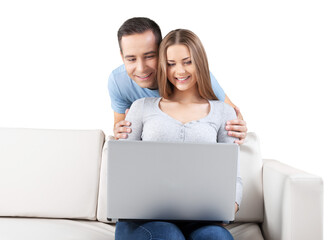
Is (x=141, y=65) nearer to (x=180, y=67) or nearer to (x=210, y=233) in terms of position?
(x=180, y=67)

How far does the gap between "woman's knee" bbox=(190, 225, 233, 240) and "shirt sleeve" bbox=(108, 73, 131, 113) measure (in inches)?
41.9

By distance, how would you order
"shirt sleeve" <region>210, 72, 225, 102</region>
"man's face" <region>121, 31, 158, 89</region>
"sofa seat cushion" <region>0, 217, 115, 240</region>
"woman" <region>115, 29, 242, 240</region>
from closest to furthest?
1. "woman" <region>115, 29, 242, 240</region>
2. "sofa seat cushion" <region>0, 217, 115, 240</region>
3. "man's face" <region>121, 31, 158, 89</region>
4. "shirt sleeve" <region>210, 72, 225, 102</region>

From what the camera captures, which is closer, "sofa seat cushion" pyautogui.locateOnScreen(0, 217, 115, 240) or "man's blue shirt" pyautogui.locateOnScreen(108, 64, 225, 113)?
"sofa seat cushion" pyautogui.locateOnScreen(0, 217, 115, 240)

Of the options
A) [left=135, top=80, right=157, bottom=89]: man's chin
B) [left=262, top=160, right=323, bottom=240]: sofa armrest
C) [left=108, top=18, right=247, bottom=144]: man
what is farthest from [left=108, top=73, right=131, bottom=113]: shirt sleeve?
[left=262, top=160, right=323, bottom=240]: sofa armrest

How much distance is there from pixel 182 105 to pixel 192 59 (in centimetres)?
25

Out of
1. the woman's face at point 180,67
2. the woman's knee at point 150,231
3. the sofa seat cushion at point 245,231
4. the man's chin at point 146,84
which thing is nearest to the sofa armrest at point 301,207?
the sofa seat cushion at point 245,231

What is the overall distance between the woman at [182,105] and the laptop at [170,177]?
368 millimetres

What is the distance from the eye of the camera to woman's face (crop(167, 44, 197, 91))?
7.01 ft

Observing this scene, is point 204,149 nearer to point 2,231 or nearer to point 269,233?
point 269,233

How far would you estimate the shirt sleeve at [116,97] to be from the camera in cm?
260

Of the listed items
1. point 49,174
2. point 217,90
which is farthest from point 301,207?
point 49,174

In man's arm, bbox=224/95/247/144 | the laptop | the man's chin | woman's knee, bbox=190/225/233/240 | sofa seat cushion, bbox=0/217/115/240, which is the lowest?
sofa seat cushion, bbox=0/217/115/240

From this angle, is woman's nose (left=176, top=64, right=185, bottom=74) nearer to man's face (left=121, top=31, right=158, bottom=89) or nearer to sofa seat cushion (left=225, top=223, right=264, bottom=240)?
man's face (left=121, top=31, right=158, bottom=89)

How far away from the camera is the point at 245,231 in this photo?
2363mm
